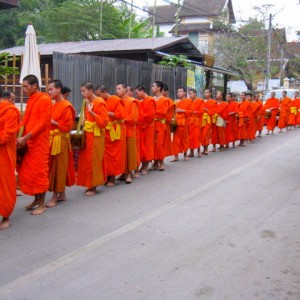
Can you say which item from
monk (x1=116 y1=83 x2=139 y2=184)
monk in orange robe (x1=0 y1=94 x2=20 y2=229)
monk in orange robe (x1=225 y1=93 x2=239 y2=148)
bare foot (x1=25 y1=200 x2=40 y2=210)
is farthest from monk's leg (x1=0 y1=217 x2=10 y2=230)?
monk in orange robe (x1=225 y1=93 x2=239 y2=148)

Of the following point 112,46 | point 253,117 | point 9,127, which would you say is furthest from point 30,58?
point 112,46

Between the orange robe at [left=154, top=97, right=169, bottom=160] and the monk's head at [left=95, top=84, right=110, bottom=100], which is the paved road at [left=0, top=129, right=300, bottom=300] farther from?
the monk's head at [left=95, top=84, right=110, bottom=100]

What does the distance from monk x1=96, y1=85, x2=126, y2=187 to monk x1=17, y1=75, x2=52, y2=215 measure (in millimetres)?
1817

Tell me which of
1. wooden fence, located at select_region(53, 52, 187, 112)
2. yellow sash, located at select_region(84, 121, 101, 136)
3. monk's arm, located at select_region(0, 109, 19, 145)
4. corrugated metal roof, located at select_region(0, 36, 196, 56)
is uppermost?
corrugated metal roof, located at select_region(0, 36, 196, 56)

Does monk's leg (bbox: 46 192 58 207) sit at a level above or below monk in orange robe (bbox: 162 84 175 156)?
below

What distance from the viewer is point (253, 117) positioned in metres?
15.2

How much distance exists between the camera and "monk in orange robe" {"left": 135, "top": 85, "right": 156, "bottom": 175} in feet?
28.9

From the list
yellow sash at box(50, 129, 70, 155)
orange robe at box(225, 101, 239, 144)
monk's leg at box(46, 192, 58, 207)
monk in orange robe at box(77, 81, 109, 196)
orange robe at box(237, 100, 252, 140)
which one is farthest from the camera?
orange robe at box(237, 100, 252, 140)

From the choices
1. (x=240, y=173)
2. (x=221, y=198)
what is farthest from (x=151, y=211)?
(x=240, y=173)

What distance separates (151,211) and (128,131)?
2297 mm

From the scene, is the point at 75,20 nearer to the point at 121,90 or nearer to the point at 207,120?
the point at 207,120

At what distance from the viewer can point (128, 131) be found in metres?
8.23

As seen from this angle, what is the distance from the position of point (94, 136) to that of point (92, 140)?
0.07 metres

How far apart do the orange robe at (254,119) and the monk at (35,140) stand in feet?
32.9
